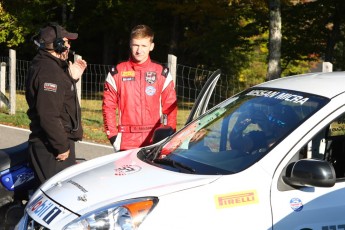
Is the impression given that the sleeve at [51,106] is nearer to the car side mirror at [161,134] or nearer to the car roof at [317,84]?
the car side mirror at [161,134]

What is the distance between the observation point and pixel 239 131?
432 centimetres

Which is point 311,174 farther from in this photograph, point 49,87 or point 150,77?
point 150,77

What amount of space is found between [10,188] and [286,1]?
1910 cm

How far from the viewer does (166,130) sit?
17.2 ft

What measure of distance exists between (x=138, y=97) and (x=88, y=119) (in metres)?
9.22

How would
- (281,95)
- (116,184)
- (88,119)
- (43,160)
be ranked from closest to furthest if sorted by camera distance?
(116,184)
(281,95)
(43,160)
(88,119)

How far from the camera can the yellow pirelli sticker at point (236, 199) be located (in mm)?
3447

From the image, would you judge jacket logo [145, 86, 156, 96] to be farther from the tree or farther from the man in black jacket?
the tree

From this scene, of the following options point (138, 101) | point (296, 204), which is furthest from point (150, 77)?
point (296, 204)

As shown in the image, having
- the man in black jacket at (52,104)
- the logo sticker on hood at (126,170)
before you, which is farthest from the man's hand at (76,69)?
the logo sticker on hood at (126,170)

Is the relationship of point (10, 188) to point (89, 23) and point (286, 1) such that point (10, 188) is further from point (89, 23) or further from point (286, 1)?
point (89, 23)

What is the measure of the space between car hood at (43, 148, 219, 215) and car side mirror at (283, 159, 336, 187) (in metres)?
0.47

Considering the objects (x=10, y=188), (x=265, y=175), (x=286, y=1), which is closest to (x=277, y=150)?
(x=265, y=175)

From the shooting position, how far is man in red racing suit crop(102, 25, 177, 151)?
565 centimetres
